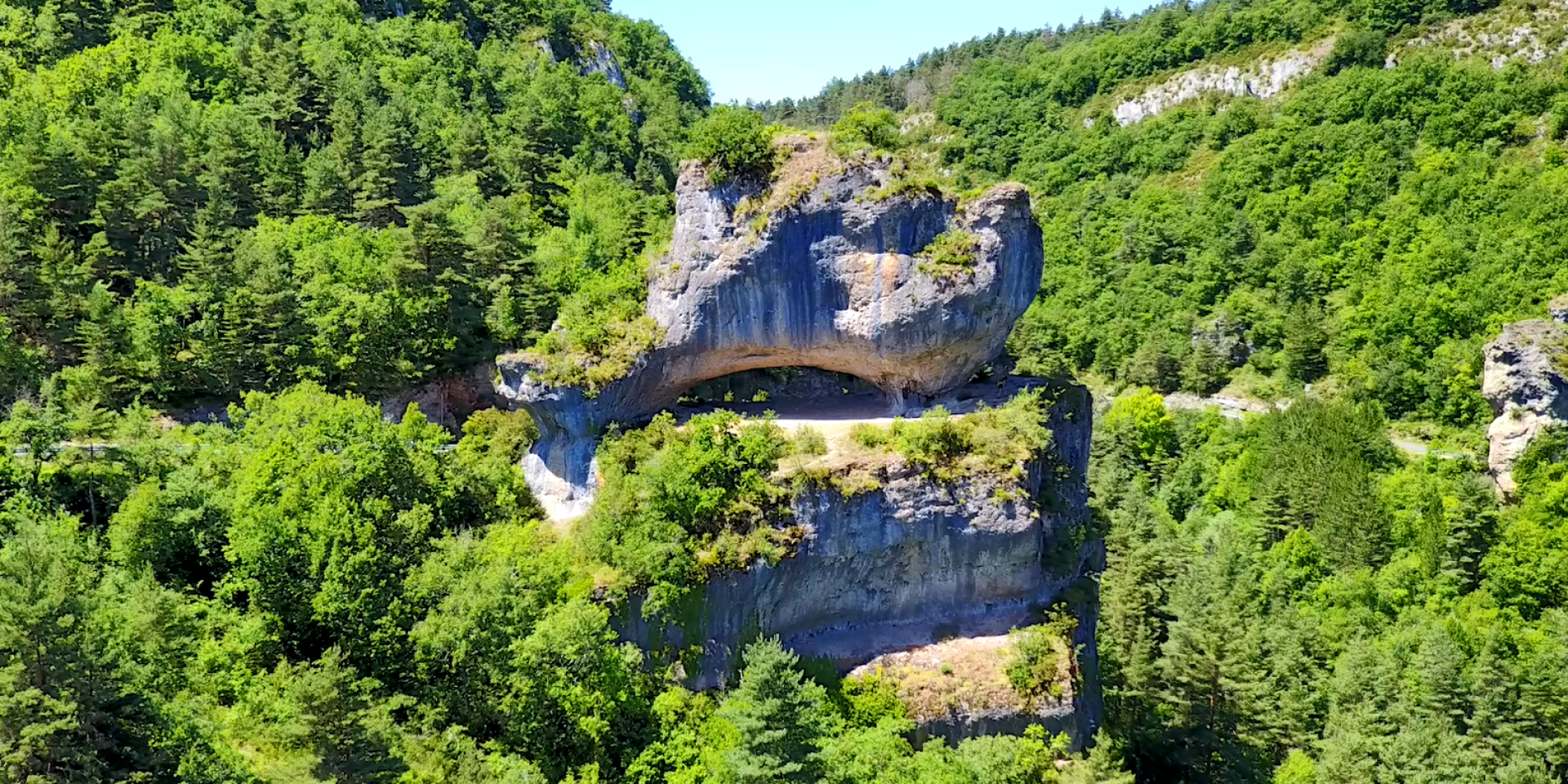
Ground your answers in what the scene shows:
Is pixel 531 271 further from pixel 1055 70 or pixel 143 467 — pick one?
pixel 1055 70

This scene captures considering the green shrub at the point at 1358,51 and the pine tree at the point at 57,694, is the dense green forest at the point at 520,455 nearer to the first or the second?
the pine tree at the point at 57,694

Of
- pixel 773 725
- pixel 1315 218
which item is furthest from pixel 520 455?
pixel 1315 218

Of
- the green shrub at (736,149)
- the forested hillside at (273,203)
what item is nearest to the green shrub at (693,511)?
the green shrub at (736,149)

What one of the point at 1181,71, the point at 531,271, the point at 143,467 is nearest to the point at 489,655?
the point at 143,467

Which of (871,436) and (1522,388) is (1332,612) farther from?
(871,436)

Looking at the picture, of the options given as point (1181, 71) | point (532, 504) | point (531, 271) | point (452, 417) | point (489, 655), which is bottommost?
point (489, 655)

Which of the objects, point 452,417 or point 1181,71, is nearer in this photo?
point 452,417
